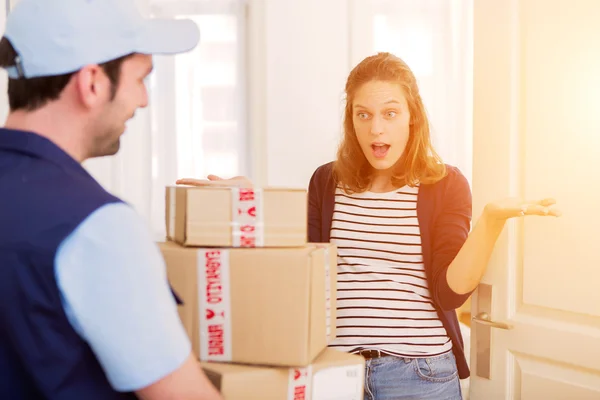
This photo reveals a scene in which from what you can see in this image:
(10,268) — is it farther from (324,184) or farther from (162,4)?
(162,4)

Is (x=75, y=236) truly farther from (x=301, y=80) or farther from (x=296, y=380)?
(x=301, y=80)

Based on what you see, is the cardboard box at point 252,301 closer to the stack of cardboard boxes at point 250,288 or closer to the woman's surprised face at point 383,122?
the stack of cardboard boxes at point 250,288

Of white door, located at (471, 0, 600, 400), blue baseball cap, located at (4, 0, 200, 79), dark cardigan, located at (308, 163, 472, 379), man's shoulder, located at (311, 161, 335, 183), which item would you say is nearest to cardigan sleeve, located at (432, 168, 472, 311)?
dark cardigan, located at (308, 163, 472, 379)

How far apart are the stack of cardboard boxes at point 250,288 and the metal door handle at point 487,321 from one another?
0.69 meters

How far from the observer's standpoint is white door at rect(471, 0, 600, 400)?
154 cm

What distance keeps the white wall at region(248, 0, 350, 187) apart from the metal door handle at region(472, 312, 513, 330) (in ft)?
5.56

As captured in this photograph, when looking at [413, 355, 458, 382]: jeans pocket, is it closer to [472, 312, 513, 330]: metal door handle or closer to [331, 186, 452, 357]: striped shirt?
[331, 186, 452, 357]: striped shirt

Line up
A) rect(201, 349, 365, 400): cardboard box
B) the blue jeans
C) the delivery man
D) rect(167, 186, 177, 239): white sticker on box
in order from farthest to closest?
the blue jeans, rect(167, 186, 177, 239): white sticker on box, rect(201, 349, 365, 400): cardboard box, the delivery man

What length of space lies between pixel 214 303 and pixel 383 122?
70 centimetres

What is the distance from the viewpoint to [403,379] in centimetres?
152

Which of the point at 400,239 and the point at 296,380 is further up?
the point at 400,239

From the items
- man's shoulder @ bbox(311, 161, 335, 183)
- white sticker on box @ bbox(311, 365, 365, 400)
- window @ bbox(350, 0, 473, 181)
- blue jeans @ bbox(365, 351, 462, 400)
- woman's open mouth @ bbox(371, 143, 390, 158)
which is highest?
window @ bbox(350, 0, 473, 181)

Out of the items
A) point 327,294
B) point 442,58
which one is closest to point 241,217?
point 327,294

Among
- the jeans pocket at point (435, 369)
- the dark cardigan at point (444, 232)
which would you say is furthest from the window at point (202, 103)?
the jeans pocket at point (435, 369)
